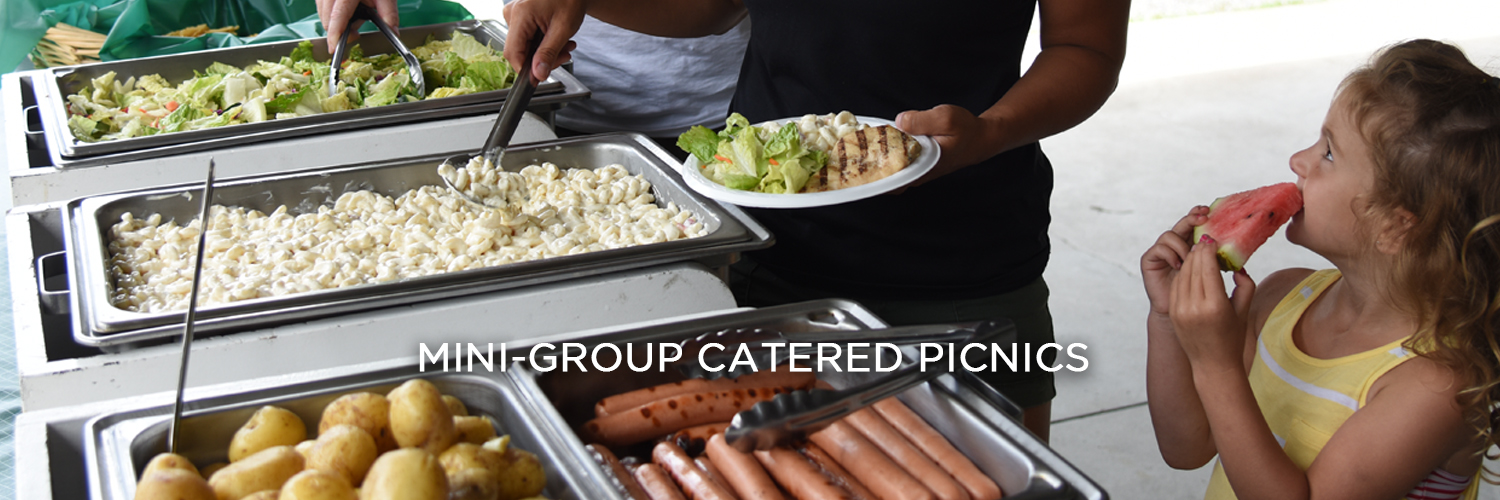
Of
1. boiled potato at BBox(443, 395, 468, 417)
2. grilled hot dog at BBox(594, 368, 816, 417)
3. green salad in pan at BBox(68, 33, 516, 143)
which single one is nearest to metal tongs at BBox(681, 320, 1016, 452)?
grilled hot dog at BBox(594, 368, 816, 417)

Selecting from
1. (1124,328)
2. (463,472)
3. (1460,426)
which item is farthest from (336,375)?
(1124,328)

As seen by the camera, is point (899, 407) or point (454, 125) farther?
point (454, 125)

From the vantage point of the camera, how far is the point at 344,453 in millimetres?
973

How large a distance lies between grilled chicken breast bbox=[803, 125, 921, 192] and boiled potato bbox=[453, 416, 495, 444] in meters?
0.59

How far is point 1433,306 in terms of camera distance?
4.22 feet

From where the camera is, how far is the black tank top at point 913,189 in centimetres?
174

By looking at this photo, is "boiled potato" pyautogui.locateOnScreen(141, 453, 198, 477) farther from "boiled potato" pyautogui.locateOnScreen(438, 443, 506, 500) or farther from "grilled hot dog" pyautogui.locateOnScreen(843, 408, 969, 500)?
"grilled hot dog" pyautogui.locateOnScreen(843, 408, 969, 500)

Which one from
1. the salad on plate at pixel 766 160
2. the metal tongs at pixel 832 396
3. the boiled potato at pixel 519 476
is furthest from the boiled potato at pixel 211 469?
the salad on plate at pixel 766 160

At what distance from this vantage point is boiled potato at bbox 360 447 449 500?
0.88m

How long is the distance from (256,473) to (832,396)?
51 centimetres

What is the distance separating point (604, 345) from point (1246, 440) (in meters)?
0.80

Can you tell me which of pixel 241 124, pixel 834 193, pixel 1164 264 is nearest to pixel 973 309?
pixel 1164 264

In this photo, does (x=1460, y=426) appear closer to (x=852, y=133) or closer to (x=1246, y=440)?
(x=1246, y=440)

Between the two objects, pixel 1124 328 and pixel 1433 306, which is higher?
pixel 1433 306
